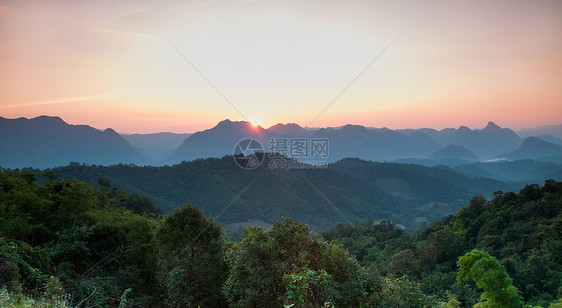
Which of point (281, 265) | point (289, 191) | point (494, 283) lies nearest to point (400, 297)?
point (281, 265)

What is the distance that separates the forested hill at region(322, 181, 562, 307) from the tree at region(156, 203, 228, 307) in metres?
6.96

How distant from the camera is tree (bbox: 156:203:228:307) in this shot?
10.1m

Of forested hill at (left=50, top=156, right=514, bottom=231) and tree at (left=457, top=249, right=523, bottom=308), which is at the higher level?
tree at (left=457, top=249, right=523, bottom=308)

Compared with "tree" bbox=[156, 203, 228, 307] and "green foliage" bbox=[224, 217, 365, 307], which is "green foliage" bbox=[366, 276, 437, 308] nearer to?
"green foliage" bbox=[224, 217, 365, 307]

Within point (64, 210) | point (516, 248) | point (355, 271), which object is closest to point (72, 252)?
point (64, 210)

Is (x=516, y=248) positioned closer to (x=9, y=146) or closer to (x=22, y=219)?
(x=22, y=219)

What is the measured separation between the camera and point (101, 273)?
11.4m

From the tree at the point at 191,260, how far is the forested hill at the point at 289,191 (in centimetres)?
5590

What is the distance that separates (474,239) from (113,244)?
1419 inches

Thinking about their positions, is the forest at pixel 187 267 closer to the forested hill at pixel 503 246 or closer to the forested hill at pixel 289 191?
the forested hill at pixel 503 246

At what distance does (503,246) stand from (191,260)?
31159mm

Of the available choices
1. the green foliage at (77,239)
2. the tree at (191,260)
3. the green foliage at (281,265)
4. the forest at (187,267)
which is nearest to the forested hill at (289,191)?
the green foliage at (77,239)

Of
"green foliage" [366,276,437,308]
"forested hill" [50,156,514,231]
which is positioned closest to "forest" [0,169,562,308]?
"green foliage" [366,276,437,308]

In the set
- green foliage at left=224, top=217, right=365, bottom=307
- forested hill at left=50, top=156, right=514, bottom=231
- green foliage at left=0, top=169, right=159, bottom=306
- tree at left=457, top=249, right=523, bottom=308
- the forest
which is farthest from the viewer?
forested hill at left=50, top=156, right=514, bottom=231
